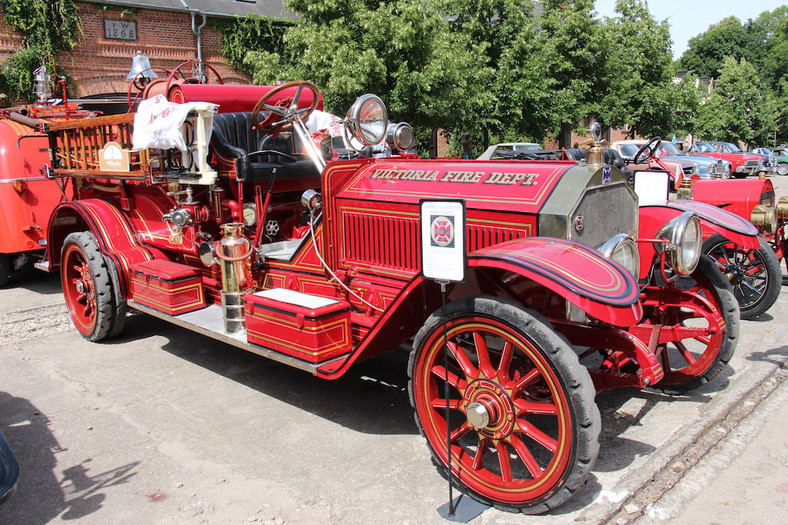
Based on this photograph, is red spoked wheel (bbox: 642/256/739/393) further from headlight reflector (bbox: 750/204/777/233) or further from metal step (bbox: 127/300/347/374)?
headlight reflector (bbox: 750/204/777/233)

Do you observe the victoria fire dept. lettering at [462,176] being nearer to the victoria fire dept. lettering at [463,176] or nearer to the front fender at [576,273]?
the victoria fire dept. lettering at [463,176]

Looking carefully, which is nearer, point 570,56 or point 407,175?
point 407,175

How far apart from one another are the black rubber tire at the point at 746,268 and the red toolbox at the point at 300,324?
3.68m

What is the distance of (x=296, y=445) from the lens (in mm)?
3623

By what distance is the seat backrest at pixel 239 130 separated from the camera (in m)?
5.07

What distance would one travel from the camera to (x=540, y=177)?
3377 mm

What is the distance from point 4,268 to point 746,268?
8162mm

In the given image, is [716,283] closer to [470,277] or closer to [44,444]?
[470,277]

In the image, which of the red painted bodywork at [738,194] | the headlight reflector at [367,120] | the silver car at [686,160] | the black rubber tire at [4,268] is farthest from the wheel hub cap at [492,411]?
the silver car at [686,160]

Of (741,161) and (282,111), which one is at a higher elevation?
(282,111)

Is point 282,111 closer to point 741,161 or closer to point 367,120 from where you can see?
point 367,120

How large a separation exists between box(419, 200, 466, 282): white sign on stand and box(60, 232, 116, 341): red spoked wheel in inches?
138

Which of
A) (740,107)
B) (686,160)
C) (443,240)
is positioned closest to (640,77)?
(686,160)

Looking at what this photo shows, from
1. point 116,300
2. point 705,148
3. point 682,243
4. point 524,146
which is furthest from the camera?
point 705,148
